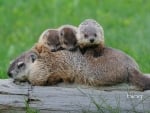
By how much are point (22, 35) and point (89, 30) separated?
640 cm

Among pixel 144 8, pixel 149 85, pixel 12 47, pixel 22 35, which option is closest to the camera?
pixel 149 85

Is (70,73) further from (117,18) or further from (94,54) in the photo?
(117,18)

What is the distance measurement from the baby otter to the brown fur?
0.06 m

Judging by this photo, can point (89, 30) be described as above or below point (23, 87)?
above

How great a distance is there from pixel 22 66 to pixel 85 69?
0.69 meters

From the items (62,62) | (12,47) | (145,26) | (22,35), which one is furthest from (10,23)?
(62,62)

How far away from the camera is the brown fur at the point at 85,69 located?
791cm

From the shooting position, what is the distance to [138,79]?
25.9 ft

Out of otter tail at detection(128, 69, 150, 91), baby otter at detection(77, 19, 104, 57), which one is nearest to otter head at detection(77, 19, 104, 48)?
baby otter at detection(77, 19, 104, 57)

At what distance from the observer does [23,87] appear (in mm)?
7984

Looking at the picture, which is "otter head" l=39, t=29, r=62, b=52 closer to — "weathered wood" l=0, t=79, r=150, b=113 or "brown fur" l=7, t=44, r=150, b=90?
"brown fur" l=7, t=44, r=150, b=90

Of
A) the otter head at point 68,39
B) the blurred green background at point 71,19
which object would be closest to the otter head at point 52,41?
the otter head at point 68,39

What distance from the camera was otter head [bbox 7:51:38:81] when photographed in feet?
26.4

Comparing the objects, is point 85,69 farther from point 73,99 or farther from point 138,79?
point 138,79
